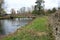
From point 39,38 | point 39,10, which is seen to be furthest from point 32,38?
point 39,10

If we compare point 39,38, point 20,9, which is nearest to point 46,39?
point 39,38

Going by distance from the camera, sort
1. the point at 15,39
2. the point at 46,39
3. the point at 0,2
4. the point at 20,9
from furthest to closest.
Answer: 1. the point at 20,9
2. the point at 0,2
3. the point at 15,39
4. the point at 46,39

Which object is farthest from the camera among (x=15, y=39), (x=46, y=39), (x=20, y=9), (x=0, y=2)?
(x=20, y=9)

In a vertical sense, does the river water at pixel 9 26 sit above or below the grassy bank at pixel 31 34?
below

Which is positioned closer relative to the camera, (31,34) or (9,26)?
(31,34)

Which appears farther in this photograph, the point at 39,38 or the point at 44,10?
the point at 44,10

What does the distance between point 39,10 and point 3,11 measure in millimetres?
14618

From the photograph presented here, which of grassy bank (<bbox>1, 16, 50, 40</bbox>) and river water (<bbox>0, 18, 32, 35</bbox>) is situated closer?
grassy bank (<bbox>1, 16, 50, 40</bbox>)

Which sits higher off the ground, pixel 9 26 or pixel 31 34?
pixel 31 34

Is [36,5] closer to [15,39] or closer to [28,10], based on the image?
[28,10]

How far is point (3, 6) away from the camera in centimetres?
8131

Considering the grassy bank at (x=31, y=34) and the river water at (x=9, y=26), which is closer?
the grassy bank at (x=31, y=34)

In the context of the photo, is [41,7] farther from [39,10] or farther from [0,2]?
[0,2]

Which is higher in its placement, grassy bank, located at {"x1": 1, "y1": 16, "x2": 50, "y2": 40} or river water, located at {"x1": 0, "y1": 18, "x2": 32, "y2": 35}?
grassy bank, located at {"x1": 1, "y1": 16, "x2": 50, "y2": 40}
